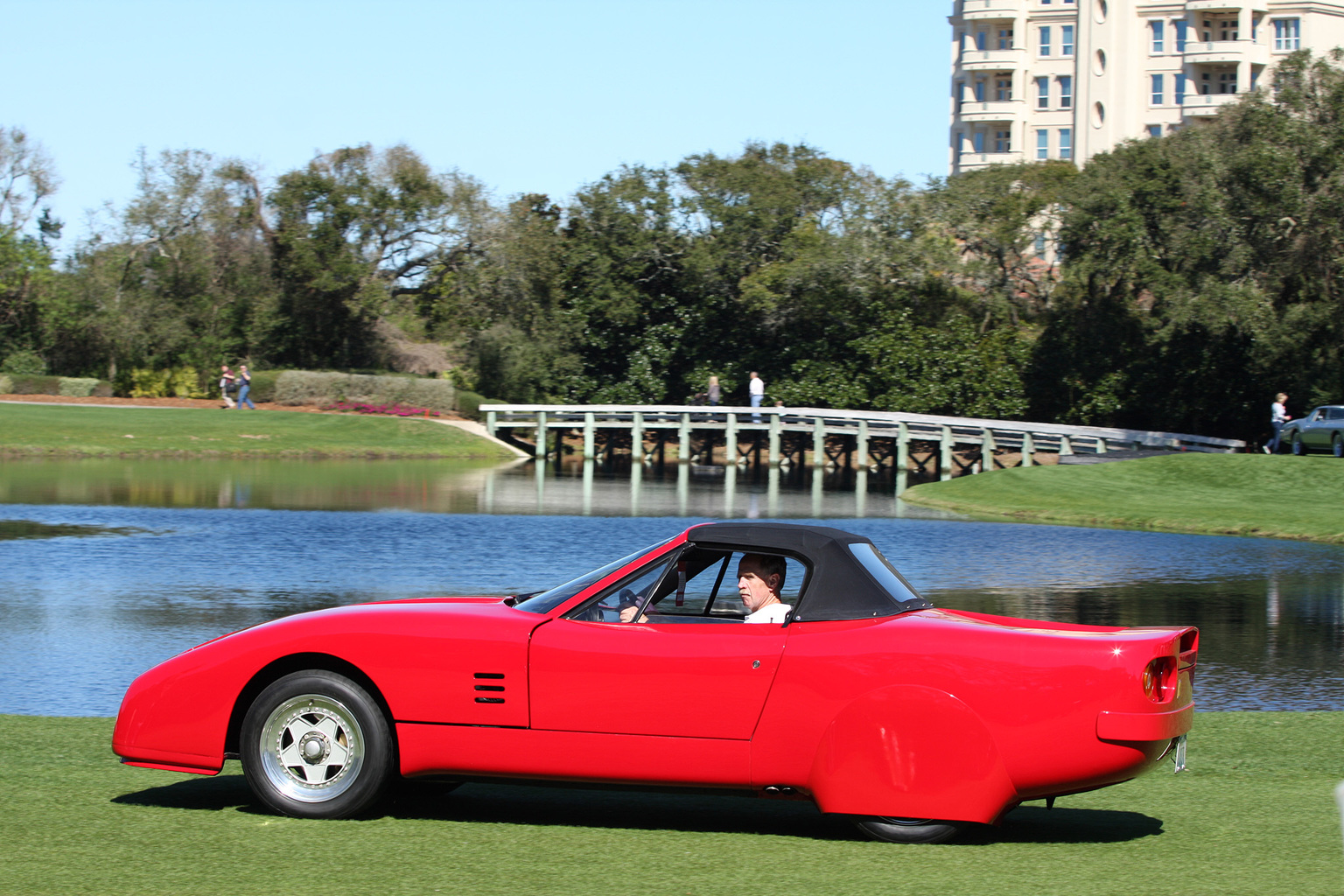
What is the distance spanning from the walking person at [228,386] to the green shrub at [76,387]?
188 inches

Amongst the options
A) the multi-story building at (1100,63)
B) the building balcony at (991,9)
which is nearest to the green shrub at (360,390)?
the multi-story building at (1100,63)

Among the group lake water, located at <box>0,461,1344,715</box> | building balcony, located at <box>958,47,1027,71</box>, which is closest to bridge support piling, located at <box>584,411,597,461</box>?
lake water, located at <box>0,461,1344,715</box>

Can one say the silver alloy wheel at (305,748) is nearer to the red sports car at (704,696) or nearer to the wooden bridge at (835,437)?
the red sports car at (704,696)

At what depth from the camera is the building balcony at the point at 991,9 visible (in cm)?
10612

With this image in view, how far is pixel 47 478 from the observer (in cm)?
3008

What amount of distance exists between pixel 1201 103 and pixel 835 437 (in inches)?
2488

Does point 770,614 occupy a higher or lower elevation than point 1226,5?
lower

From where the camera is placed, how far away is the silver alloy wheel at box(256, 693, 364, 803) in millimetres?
6172

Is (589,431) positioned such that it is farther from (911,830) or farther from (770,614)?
(911,830)

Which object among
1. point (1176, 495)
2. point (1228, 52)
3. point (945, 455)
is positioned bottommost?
point (1176, 495)

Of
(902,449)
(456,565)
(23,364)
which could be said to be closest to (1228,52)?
(902,449)

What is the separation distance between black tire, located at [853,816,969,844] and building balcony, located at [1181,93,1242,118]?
10132cm

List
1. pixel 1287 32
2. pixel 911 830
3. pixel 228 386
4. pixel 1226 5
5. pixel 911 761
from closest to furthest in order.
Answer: pixel 911 761, pixel 911 830, pixel 228 386, pixel 1226 5, pixel 1287 32

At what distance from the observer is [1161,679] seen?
586cm
